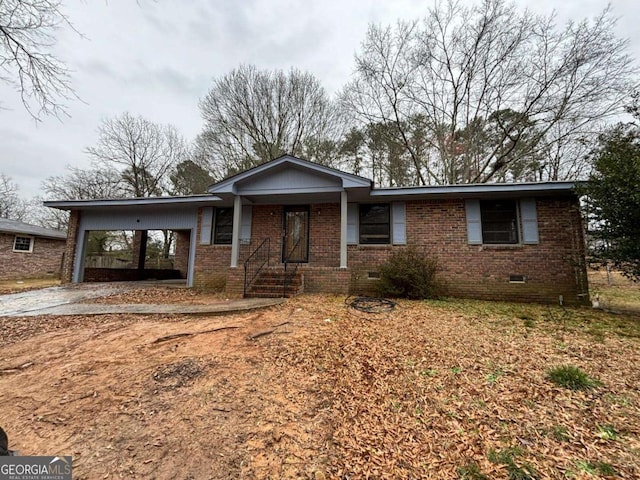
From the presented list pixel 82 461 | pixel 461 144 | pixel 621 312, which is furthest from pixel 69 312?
pixel 461 144

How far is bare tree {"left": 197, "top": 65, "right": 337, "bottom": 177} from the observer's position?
52.2 ft

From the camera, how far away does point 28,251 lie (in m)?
14.6

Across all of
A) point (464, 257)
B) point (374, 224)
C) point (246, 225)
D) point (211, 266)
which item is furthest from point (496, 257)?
point (211, 266)

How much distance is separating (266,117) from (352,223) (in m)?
11.2

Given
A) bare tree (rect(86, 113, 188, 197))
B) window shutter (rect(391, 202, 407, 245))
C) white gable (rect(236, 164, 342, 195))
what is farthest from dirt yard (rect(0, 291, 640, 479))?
bare tree (rect(86, 113, 188, 197))

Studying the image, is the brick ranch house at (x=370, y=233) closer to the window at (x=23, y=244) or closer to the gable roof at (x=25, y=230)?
the gable roof at (x=25, y=230)

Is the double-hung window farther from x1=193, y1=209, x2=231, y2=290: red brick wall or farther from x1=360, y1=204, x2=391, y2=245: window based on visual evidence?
x1=193, y1=209, x2=231, y2=290: red brick wall

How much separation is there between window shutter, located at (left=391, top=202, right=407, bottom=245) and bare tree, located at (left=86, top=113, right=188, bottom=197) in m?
18.3

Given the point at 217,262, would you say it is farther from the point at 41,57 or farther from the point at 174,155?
the point at 174,155

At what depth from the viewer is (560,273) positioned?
7.19 metres

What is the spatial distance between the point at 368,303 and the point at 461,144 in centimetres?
1191

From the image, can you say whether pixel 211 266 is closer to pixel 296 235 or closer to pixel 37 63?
pixel 296 235

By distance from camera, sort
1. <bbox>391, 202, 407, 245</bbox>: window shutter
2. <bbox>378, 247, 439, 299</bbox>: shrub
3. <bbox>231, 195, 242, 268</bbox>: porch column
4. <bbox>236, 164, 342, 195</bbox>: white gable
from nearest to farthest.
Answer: <bbox>378, 247, 439, 299</bbox>: shrub
<bbox>236, 164, 342, 195</bbox>: white gable
<bbox>231, 195, 242, 268</bbox>: porch column
<bbox>391, 202, 407, 245</bbox>: window shutter

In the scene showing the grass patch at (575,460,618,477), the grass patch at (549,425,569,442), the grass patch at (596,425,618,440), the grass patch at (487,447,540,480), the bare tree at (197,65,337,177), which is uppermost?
the bare tree at (197,65,337,177)
